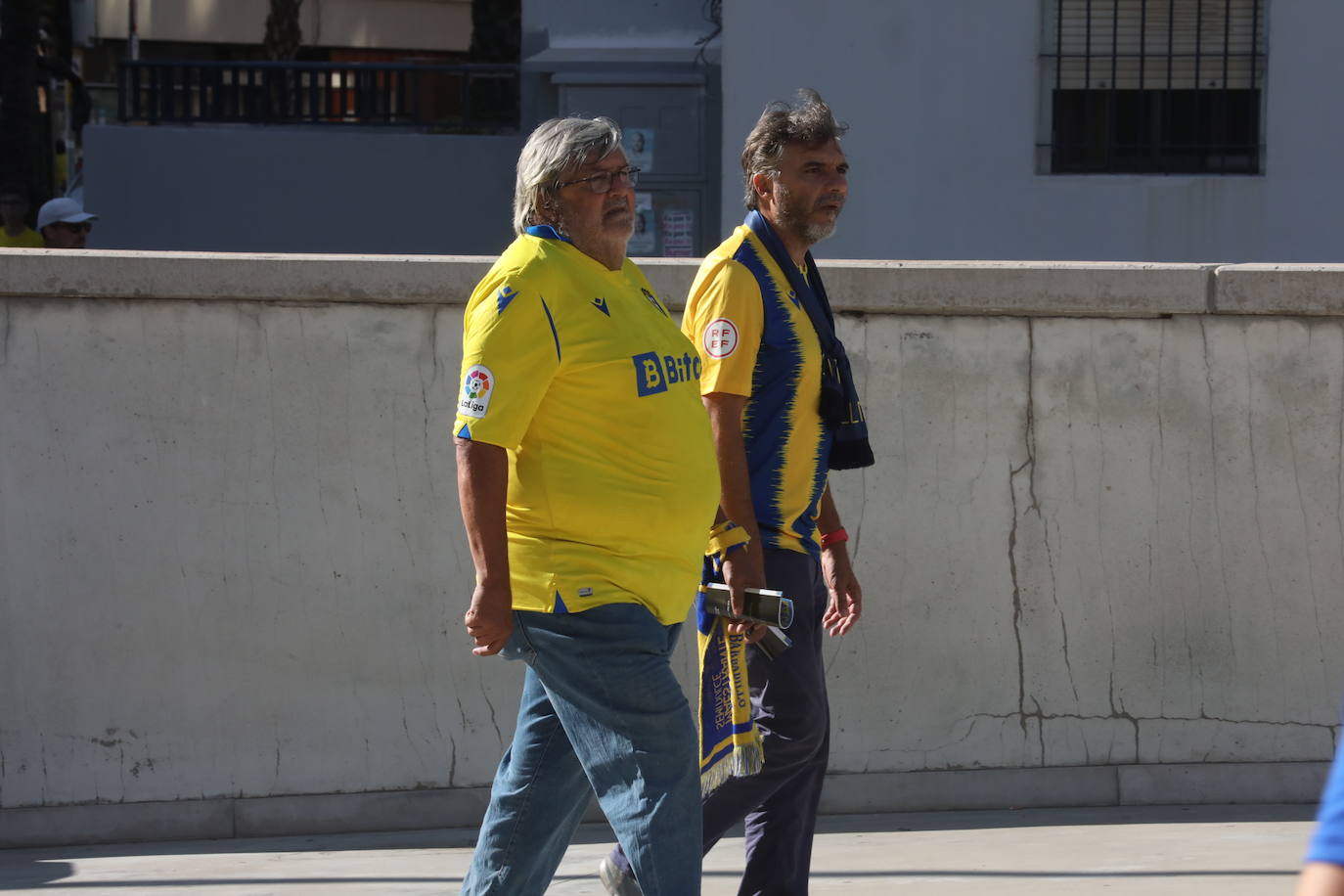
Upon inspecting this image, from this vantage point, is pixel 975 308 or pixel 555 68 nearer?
pixel 975 308

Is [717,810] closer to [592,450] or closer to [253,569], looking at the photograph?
[592,450]

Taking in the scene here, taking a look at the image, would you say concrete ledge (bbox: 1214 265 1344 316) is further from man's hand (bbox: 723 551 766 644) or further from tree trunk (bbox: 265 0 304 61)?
tree trunk (bbox: 265 0 304 61)

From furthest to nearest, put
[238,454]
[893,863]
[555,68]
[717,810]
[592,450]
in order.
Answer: [555,68] → [238,454] → [893,863] → [717,810] → [592,450]

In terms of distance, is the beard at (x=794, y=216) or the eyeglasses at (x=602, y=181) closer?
the eyeglasses at (x=602, y=181)

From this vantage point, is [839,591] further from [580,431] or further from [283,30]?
[283,30]

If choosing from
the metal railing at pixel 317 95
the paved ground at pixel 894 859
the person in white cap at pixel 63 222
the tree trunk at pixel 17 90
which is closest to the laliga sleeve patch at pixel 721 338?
→ the paved ground at pixel 894 859

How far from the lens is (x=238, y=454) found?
15.4ft

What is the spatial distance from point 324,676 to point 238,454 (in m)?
0.69

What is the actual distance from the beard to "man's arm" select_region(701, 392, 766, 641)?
424 mm

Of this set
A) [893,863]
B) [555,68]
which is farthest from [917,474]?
[555,68]

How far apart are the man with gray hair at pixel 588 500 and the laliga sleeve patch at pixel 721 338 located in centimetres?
29

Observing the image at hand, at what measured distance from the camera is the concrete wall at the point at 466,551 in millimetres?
4652

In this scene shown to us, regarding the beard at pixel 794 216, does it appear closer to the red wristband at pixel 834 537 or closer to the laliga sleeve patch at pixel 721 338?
the laliga sleeve patch at pixel 721 338

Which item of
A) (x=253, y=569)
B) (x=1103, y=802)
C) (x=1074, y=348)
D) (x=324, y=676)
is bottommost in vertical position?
(x=1103, y=802)
